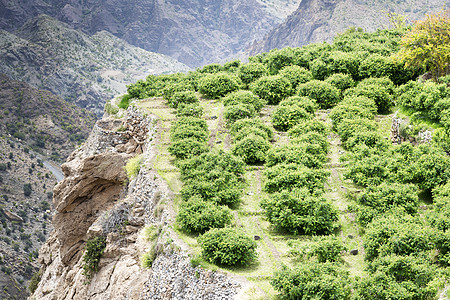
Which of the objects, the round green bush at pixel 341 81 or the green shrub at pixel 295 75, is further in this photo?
the green shrub at pixel 295 75

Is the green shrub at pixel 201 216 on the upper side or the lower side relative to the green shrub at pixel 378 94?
lower

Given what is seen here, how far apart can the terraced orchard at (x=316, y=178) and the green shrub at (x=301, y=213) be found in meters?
0.05

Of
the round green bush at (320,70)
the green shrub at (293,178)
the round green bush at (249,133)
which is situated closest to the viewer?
the green shrub at (293,178)

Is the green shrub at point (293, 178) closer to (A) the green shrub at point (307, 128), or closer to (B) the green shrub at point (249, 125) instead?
(A) the green shrub at point (307, 128)

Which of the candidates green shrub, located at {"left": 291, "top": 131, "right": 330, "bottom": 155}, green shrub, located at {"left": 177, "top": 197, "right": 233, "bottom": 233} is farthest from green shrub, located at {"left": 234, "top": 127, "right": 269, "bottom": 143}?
green shrub, located at {"left": 177, "top": 197, "right": 233, "bottom": 233}

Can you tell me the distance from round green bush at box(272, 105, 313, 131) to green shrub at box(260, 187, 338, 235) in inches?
449

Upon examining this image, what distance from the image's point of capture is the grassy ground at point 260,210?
67.1ft

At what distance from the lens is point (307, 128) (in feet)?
106

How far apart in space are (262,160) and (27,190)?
253 ft

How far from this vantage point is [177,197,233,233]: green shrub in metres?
22.9

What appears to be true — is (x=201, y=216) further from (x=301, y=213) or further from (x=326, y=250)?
(x=326, y=250)

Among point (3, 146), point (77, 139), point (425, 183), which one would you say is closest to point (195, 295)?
point (425, 183)

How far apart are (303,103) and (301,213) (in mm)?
14583

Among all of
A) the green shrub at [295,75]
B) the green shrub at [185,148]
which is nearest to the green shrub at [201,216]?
the green shrub at [185,148]
